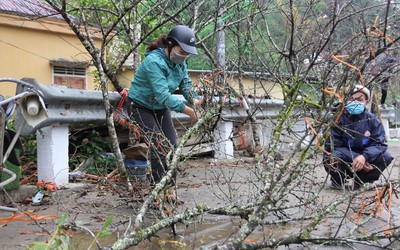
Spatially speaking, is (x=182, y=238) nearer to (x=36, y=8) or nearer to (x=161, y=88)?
(x=161, y=88)

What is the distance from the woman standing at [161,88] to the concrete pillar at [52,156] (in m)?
0.82

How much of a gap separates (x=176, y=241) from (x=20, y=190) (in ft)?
6.59

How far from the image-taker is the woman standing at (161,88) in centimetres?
477

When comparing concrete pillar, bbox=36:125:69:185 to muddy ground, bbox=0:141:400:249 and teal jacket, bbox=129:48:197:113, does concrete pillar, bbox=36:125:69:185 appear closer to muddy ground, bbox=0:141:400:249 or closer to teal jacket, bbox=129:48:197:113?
muddy ground, bbox=0:141:400:249

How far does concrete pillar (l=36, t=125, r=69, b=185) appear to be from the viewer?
493 cm

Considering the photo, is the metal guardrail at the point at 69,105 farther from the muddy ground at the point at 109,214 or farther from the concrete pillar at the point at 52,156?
the muddy ground at the point at 109,214

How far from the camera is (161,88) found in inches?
187

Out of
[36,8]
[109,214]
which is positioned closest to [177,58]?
[109,214]

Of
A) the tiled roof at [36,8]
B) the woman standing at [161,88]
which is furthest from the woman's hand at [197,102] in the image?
the tiled roof at [36,8]

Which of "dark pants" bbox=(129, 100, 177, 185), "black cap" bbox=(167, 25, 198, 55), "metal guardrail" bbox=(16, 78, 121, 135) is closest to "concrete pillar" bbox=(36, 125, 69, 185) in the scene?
"metal guardrail" bbox=(16, 78, 121, 135)

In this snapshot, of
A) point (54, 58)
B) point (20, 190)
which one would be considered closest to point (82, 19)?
point (20, 190)

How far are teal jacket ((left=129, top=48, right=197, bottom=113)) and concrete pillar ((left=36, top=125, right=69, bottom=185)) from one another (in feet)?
2.89

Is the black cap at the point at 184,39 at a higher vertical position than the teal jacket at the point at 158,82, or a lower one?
higher

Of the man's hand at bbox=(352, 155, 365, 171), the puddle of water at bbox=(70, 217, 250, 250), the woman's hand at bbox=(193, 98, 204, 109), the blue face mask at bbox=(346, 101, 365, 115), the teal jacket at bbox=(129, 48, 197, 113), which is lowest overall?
the puddle of water at bbox=(70, 217, 250, 250)
